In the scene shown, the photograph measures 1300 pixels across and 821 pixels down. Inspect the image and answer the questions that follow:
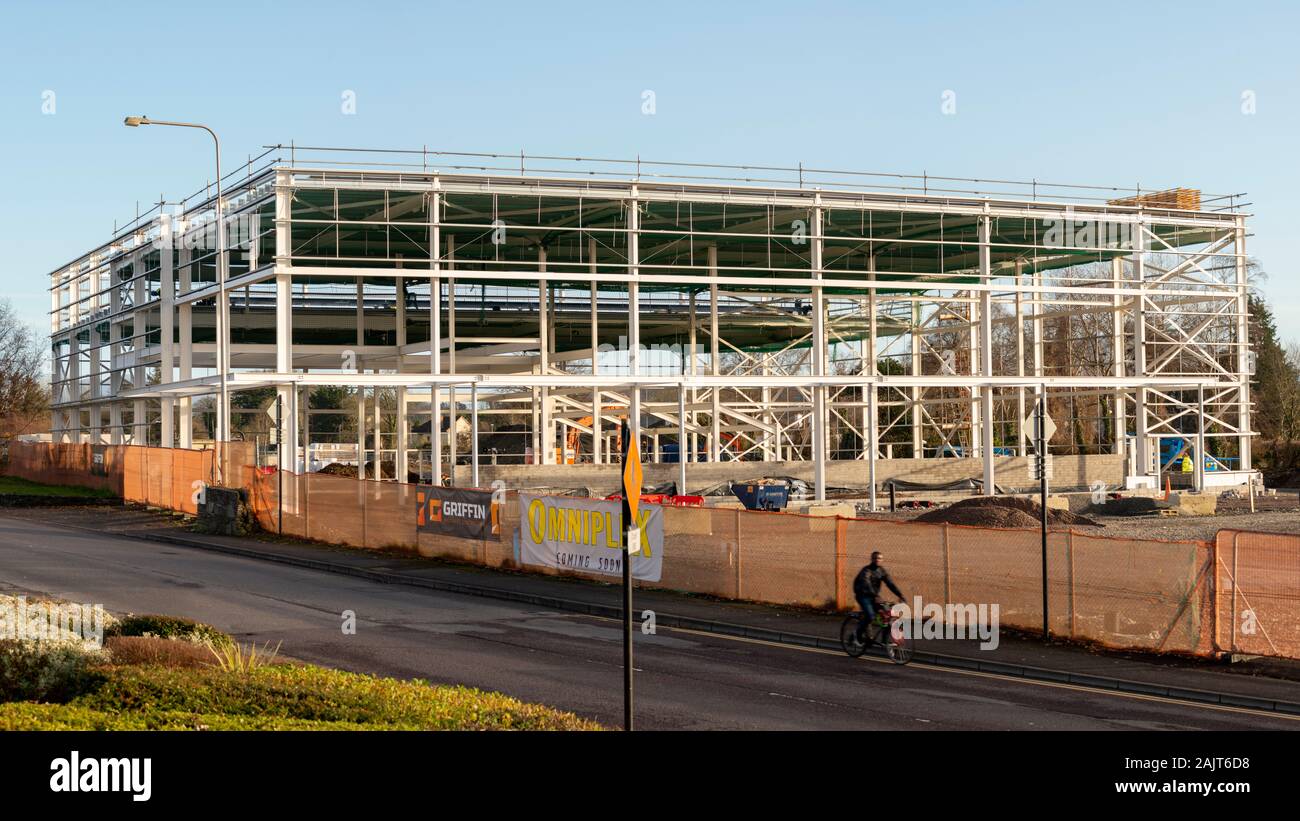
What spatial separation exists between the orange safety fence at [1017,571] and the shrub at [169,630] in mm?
11023

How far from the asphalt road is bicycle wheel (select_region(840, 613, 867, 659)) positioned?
36cm

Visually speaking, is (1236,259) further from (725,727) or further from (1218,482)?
(725,727)

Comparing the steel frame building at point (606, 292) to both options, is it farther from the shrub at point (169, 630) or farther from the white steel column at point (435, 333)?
the shrub at point (169, 630)

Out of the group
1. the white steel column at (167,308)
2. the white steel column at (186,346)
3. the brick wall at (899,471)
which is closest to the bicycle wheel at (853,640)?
the brick wall at (899,471)

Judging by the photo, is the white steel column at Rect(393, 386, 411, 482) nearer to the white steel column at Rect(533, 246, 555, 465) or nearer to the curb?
the white steel column at Rect(533, 246, 555, 465)

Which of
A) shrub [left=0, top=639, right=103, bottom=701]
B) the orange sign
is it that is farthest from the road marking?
shrub [left=0, top=639, right=103, bottom=701]

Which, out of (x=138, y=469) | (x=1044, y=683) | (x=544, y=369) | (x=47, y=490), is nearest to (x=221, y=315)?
(x=138, y=469)

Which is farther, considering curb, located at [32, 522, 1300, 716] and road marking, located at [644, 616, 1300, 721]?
curb, located at [32, 522, 1300, 716]

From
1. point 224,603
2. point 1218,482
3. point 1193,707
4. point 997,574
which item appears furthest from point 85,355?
point 1193,707

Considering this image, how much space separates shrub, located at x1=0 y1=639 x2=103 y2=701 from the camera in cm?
1188

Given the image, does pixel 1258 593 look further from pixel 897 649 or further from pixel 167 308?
pixel 167 308
